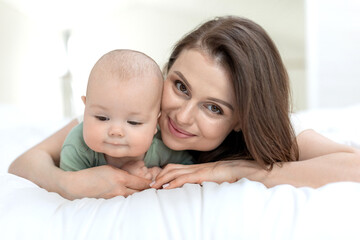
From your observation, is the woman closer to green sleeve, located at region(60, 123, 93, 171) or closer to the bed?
green sleeve, located at region(60, 123, 93, 171)

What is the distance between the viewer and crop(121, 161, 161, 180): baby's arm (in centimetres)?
124

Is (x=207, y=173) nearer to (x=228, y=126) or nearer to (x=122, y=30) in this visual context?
(x=228, y=126)

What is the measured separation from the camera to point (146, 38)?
4840mm

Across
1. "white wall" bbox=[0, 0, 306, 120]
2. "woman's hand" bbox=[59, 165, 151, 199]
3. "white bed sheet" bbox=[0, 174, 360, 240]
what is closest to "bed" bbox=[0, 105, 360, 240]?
"white bed sheet" bbox=[0, 174, 360, 240]

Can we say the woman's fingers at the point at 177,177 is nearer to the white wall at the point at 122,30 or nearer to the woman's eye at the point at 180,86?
the woman's eye at the point at 180,86

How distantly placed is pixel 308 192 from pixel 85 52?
4104mm

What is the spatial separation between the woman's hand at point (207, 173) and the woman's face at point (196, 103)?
0.11 meters

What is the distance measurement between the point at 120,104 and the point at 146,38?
3.92 meters

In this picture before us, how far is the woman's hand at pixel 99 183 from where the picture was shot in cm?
110

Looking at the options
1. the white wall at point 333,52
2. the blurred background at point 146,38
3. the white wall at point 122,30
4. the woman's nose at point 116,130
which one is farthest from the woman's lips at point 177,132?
the white wall at point 333,52

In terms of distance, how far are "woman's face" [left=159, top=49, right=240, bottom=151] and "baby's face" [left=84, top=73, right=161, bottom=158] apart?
119mm

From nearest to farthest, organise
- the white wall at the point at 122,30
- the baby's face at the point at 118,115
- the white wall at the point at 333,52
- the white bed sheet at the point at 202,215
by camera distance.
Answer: the white bed sheet at the point at 202,215 → the baby's face at the point at 118,115 → the white wall at the point at 122,30 → the white wall at the point at 333,52

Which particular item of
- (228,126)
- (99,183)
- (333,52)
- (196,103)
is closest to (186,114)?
(196,103)

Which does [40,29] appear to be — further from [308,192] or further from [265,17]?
[308,192]
